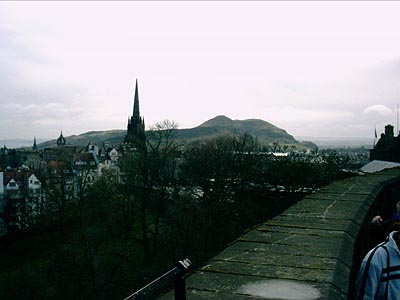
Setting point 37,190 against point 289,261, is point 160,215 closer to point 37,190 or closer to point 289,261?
point 289,261

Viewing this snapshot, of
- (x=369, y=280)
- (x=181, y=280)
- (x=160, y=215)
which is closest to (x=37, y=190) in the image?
(x=160, y=215)

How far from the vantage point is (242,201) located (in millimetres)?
24922

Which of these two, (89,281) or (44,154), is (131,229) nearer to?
(89,281)

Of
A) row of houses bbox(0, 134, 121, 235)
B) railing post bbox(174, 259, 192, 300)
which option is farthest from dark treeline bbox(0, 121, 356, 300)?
railing post bbox(174, 259, 192, 300)

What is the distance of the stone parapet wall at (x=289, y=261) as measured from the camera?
2.24 metres

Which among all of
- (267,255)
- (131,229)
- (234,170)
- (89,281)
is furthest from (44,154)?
(267,255)

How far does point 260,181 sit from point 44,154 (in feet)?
206

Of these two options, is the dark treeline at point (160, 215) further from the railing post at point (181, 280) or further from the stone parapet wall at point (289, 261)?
the railing post at point (181, 280)

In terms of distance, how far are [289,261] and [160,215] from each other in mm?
25267

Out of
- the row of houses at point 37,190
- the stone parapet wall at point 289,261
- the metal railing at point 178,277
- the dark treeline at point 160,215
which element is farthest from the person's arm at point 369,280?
the row of houses at point 37,190

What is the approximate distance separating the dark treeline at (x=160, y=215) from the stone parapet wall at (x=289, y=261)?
1541cm

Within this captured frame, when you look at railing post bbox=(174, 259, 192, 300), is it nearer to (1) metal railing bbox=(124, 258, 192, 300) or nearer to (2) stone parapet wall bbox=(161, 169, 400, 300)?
(1) metal railing bbox=(124, 258, 192, 300)

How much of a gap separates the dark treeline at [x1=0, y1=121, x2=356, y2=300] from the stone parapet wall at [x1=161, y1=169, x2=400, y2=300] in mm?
15407

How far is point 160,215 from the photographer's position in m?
27.5
